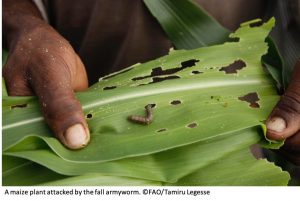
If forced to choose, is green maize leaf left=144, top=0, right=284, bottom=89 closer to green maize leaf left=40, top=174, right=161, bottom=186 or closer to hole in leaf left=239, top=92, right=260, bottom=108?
hole in leaf left=239, top=92, right=260, bottom=108

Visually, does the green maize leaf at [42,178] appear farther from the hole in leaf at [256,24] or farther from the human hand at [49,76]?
the hole in leaf at [256,24]

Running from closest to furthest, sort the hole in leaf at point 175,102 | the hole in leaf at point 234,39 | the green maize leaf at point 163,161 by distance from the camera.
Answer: the green maize leaf at point 163,161 < the hole in leaf at point 175,102 < the hole in leaf at point 234,39

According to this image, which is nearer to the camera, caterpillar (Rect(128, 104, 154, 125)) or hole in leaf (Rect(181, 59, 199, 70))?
caterpillar (Rect(128, 104, 154, 125))

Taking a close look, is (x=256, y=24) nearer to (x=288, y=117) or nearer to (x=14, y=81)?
(x=288, y=117)

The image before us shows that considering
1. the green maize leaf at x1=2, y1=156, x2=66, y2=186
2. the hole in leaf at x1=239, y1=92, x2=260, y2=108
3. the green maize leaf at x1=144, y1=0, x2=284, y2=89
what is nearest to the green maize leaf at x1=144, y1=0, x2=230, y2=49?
the green maize leaf at x1=144, y1=0, x2=284, y2=89

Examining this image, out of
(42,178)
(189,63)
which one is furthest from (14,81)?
(189,63)

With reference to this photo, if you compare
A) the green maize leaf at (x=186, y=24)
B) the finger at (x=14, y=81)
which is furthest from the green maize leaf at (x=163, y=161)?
the green maize leaf at (x=186, y=24)

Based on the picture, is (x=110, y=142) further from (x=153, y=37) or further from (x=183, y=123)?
(x=153, y=37)
